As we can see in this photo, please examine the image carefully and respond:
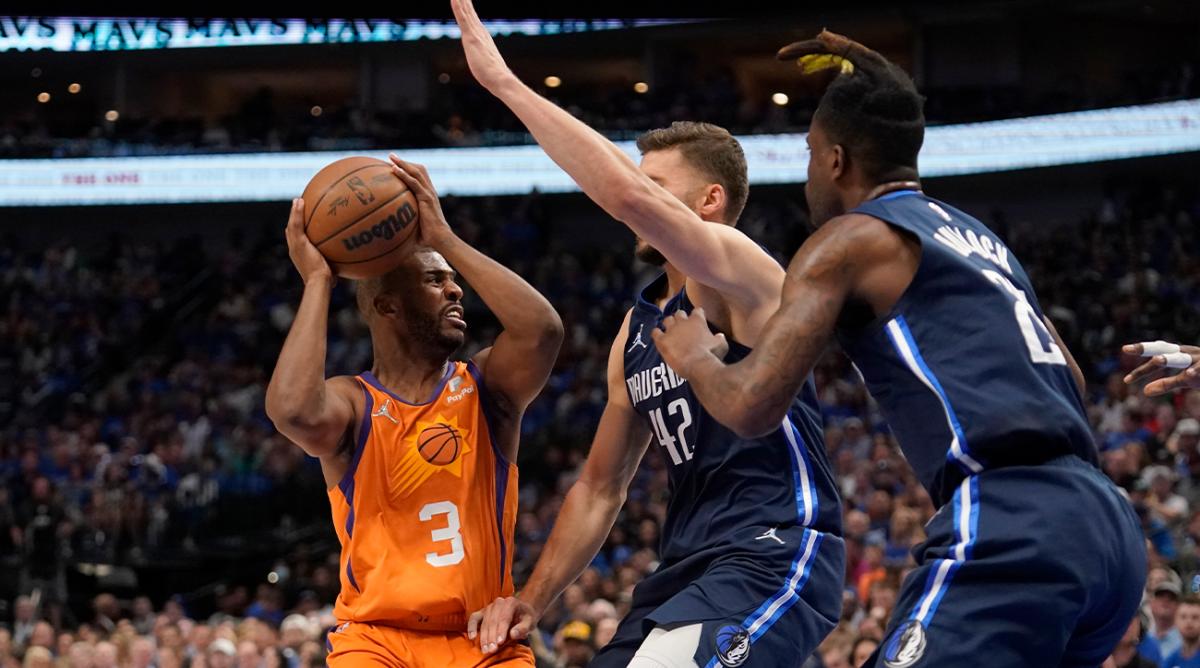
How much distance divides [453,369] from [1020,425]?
2.19 meters

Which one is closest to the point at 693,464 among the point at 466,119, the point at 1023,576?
the point at 1023,576

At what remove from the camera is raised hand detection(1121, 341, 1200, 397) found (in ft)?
13.1

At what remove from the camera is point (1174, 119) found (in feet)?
66.0

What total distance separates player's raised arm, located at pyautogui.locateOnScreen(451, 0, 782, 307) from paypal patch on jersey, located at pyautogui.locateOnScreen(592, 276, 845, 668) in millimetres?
382

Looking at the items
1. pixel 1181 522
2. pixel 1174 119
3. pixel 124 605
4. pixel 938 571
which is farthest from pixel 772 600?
pixel 1174 119

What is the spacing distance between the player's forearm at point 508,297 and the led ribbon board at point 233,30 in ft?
69.2

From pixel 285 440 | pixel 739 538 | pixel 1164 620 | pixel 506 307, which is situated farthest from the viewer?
pixel 285 440

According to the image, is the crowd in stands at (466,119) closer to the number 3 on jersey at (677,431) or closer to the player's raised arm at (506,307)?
the player's raised arm at (506,307)

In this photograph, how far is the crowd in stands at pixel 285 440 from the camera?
1171 cm

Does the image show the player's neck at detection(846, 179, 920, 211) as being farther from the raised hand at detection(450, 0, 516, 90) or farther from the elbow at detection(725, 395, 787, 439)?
the raised hand at detection(450, 0, 516, 90)

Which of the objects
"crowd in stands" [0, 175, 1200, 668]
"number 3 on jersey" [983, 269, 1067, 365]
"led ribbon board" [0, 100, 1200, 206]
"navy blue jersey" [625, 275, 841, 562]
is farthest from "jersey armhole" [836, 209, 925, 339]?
"led ribbon board" [0, 100, 1200, 206]

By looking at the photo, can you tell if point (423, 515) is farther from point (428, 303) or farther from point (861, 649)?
point (861, 649)

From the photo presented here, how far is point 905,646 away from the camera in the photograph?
3072 mm

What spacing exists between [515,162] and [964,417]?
20.5m
